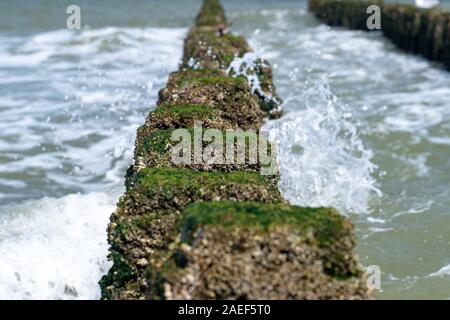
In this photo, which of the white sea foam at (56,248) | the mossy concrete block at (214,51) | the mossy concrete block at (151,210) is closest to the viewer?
the mossy concrete block at (151,210)

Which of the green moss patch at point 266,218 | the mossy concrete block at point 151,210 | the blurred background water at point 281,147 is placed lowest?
the blurred background water at point 281,147

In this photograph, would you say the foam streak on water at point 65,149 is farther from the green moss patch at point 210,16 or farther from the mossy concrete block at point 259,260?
the mossy concrete block at point 259,260

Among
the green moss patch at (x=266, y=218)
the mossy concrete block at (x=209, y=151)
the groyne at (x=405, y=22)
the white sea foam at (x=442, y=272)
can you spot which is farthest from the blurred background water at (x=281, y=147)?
the green moss patch at (x=266, y=218)

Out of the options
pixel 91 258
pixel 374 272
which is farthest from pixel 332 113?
pixel 91 258

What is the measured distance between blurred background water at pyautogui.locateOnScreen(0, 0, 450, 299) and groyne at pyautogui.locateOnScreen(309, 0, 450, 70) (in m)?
0.53

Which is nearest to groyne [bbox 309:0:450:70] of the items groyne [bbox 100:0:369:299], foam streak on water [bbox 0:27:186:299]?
foam streak on water [bbox 0:27:186:299]

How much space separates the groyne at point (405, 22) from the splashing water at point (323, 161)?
8751mm

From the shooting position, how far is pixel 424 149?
429 inches

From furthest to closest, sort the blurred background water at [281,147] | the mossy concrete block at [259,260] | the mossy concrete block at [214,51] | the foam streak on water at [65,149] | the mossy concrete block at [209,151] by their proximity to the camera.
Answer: the mossy concrete block at [214,51] < the blurred background water at [281,147] < the foam streak on water at [65,149] < the mossy concrete block at [209,151] < the mossy concrete block at [259,260]

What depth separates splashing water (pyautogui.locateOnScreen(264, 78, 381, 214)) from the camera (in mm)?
8648

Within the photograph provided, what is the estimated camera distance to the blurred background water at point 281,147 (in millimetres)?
6566

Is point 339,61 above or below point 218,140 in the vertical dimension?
below
